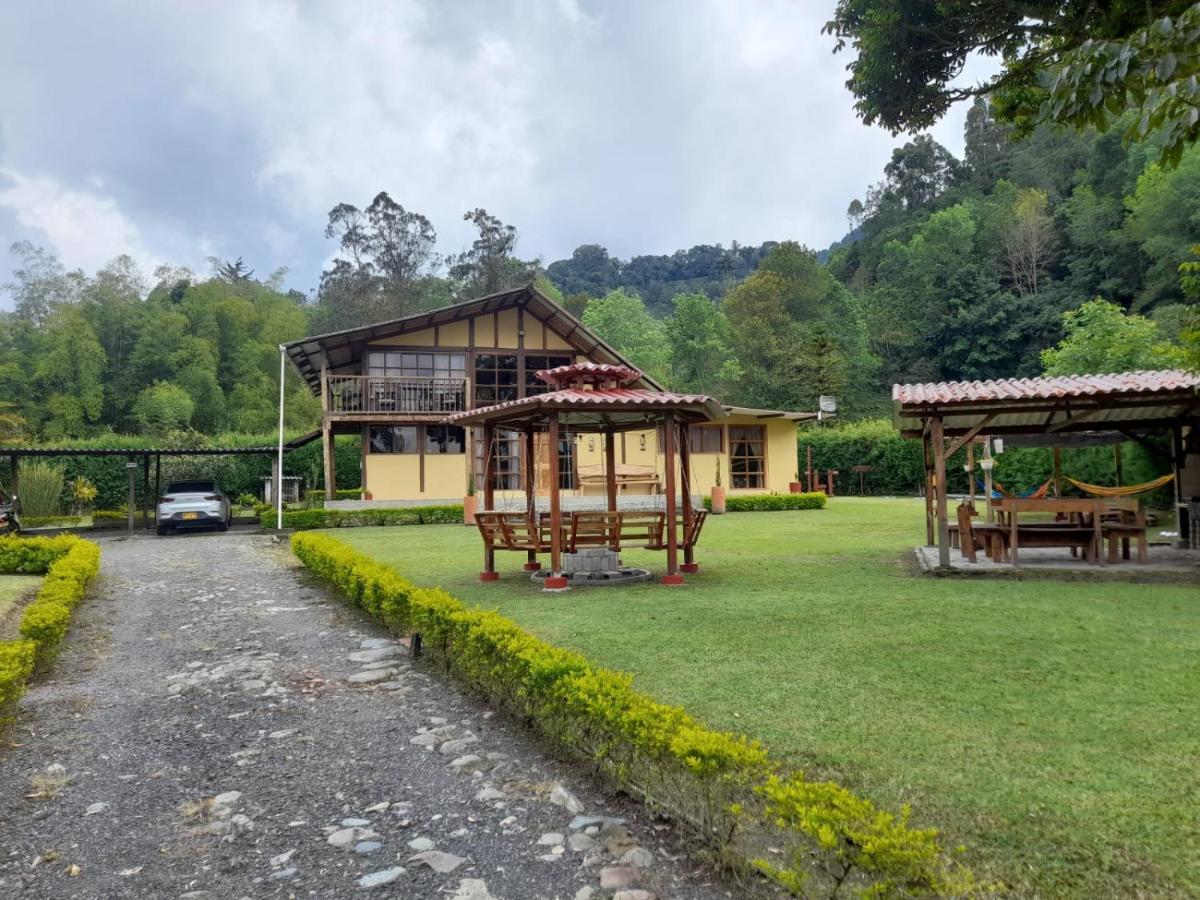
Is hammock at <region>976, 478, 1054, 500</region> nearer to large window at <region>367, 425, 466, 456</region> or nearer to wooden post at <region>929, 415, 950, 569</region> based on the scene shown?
wooden post at <region>929, 415, 950, 569</region>

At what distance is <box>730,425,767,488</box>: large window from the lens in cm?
2281

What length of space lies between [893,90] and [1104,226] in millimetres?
39948

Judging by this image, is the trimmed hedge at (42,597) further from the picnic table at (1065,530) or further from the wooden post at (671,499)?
the picnic table at (1065,530)

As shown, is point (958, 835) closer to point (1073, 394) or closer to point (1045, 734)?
point (1045, 734)

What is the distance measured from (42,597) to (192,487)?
12678mm

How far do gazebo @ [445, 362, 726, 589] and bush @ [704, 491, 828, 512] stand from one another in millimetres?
11180

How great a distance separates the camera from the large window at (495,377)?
21797 mm

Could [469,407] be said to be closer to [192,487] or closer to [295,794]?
[192,487]

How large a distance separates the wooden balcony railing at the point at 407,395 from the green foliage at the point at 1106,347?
1642cm

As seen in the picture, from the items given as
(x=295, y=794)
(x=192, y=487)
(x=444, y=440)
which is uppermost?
(x=444, y=440)

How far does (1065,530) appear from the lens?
8906 millimetres

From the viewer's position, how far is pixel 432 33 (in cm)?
1327

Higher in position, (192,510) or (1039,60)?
(1039,60)

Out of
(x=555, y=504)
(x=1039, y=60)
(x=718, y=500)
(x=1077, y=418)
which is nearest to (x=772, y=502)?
(x=718, y=500)
